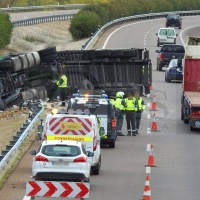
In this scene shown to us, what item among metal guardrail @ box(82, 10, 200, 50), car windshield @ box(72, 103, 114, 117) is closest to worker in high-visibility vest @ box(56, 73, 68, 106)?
car windshield @ box(72, 103, 114, 117)

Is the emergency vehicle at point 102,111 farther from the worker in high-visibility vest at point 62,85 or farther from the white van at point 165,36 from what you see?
the white van at point 165,36

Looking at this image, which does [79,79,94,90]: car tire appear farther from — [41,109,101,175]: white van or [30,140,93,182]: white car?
[30,140,93,182]: white car

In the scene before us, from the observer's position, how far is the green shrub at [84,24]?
7838 cm

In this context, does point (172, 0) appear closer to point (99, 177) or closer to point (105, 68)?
point (105, 68)

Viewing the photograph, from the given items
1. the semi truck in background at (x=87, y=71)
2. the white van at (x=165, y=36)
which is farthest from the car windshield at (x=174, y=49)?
the white van at (x=165, y=36)

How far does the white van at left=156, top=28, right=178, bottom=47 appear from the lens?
6994cm

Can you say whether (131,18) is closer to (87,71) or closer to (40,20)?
(40,20)

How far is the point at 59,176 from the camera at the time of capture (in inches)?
697

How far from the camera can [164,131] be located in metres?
30.1

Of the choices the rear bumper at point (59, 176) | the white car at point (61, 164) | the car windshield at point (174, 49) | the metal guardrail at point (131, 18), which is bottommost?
the metal guardrail at point (131, 18)

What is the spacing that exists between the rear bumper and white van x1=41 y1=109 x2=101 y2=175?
222 cm

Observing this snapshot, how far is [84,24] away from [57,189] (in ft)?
209

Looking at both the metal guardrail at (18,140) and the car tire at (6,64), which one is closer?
the metal guardrail at (18,140)

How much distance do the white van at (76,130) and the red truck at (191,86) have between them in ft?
30.2
